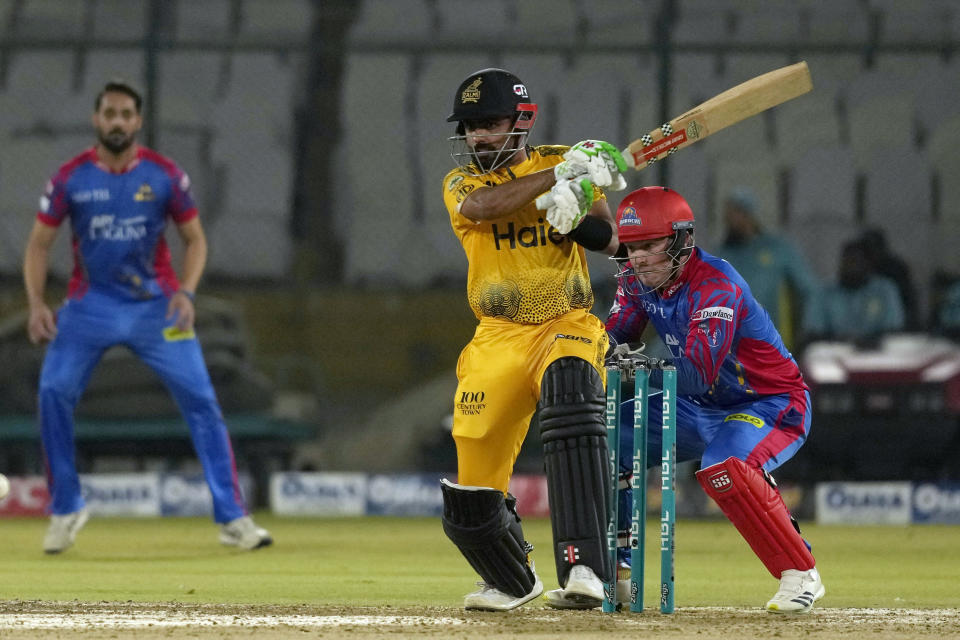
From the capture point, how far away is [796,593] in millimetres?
4785

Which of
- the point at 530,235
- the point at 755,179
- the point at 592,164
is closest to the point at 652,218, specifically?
the point at 530,235

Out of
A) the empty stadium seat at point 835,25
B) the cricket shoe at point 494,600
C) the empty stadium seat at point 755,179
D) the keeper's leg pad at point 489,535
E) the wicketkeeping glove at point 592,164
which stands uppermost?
the empty stadium seat at point 835,25

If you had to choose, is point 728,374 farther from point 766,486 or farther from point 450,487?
point 450,487

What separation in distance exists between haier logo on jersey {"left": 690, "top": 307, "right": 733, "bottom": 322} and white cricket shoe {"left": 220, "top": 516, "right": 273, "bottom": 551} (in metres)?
2.94

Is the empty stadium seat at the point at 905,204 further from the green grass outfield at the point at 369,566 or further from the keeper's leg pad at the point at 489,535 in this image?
the keeper's leg pad at the point at 489,535

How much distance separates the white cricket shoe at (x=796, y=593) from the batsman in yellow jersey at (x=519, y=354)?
20.4 inches

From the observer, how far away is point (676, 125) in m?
4.84

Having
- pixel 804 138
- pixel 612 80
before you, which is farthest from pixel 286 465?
pixel 804 138

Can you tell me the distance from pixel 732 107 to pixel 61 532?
3.71 m

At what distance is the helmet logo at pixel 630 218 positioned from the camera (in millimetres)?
4969

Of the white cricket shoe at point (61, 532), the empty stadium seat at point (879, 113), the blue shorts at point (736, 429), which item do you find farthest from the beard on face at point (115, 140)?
the empty stadium seat at point (879, 113)

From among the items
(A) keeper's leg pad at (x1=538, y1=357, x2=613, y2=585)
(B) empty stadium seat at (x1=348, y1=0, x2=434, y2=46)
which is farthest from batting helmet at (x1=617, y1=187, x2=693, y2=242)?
(B) empty stadium seat at (x1=348, y1=0, x2=434, y2=46)

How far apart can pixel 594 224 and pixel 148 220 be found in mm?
3040

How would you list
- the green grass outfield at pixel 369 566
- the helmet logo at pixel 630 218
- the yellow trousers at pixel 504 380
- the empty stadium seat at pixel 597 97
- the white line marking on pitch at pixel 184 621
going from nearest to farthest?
the white line marking on pitch at pixel 184 621
the yellow trousers at pixel 504 380
the helmet logo at pixel 630 218
the green grass outfield at pixel 369 566
the empty stadium seat at pixel 597 97
